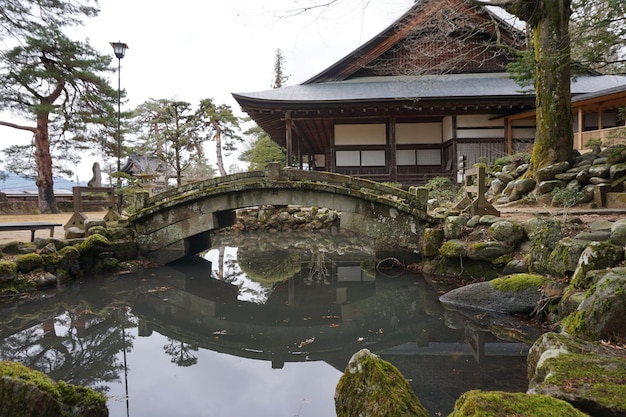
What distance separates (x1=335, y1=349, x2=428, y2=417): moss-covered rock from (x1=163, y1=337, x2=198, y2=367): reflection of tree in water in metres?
2.77

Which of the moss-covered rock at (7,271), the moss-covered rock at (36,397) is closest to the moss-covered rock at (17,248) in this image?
the moss-covered rock at (7,271)

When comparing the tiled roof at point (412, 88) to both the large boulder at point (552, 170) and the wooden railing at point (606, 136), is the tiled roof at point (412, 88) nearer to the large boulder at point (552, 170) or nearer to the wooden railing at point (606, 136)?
the wooden railing at point (606, 136)

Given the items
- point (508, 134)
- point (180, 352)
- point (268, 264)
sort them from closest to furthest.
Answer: point (180, 352)
point (268, 264)
point (508, 134)

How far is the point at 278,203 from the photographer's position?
33.4 ft

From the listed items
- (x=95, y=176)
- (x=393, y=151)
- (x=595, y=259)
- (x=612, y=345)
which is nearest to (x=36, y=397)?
(x=612, y=345)

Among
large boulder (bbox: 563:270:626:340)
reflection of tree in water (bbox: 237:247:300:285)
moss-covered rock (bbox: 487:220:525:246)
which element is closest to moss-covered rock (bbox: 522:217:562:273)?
moss-covered rock (bbox: 487:220:525:246)

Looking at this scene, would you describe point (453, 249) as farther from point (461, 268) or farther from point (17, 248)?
point (17, 248)

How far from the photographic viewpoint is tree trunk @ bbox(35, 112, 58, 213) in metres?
17.3

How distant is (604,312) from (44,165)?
812 inches

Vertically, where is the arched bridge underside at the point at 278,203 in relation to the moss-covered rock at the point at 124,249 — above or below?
above

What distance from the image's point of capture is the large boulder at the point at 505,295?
578cm

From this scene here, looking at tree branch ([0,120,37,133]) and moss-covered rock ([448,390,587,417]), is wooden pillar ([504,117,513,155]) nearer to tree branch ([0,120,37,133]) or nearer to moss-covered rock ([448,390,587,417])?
moss-covered rock ([448,390,587,417])

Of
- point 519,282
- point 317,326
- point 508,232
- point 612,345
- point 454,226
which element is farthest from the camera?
point 454,226

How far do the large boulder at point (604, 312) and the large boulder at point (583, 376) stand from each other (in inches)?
16.6
